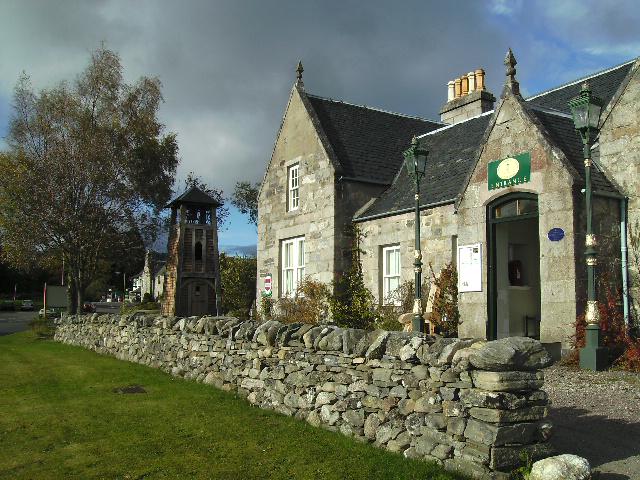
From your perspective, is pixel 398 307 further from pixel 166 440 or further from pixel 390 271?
pixel 166 440

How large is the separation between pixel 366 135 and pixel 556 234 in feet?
32.9

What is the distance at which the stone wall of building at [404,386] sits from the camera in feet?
17.5

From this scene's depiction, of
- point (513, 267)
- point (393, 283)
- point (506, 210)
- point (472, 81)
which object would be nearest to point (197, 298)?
point (393, 283)

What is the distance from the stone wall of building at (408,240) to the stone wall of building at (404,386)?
630cm

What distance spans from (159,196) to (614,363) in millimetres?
26637

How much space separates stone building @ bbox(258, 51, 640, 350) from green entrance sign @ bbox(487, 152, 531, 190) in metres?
0.03

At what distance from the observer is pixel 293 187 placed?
66.2 ft

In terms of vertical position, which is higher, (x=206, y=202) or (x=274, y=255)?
(x=206, y=202)

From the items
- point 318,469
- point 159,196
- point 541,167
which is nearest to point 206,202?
point 159,196

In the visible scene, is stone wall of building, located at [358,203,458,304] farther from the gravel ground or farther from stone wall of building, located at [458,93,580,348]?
the gravel ground

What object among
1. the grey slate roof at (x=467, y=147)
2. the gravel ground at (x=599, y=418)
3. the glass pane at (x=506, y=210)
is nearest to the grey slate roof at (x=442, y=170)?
the grey slate roof at (x=467, y=147)

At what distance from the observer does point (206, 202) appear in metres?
31.5

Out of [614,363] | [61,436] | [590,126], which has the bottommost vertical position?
[61,436]

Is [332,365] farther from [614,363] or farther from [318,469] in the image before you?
[614,363]
